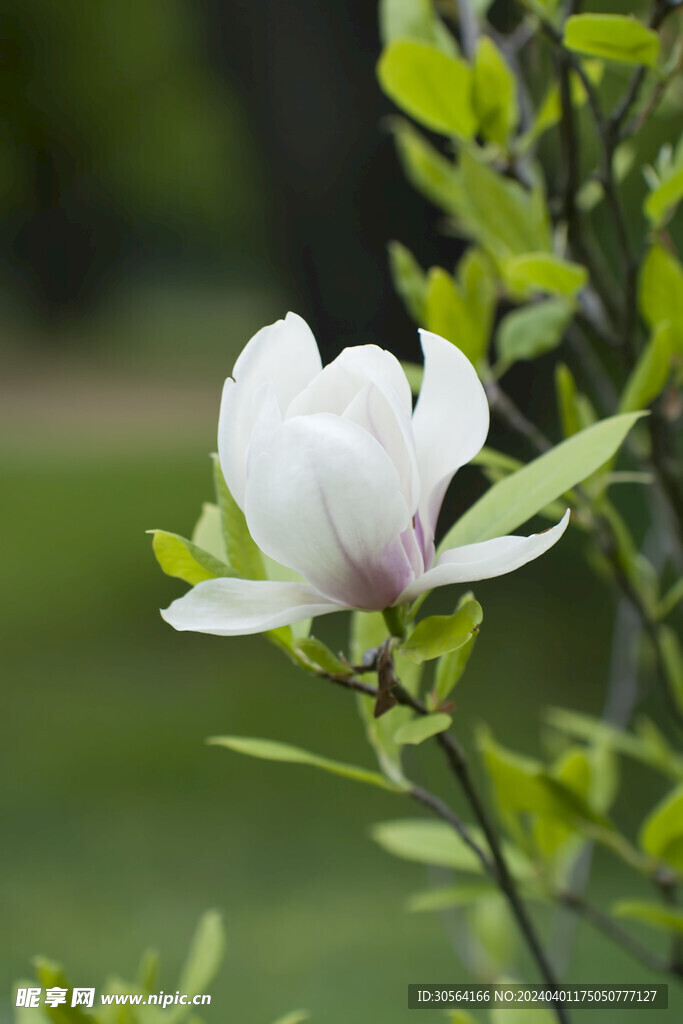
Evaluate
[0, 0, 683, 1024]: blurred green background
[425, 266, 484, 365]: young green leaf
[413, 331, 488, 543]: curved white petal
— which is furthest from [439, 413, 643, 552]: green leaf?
[0, 0, 683, 1024]: blurred green background

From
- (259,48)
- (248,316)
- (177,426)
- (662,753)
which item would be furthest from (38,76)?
(662,753)

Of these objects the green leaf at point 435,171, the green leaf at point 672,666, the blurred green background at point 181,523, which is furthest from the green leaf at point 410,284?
the blurred green background at point 181,523

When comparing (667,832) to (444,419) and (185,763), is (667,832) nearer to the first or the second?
(444,419)

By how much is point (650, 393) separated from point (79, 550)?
1.67m

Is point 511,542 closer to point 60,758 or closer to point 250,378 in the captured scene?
point 250,378

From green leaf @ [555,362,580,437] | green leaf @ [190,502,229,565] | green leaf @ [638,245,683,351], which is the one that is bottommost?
green leaf @ [190,502,229,565]

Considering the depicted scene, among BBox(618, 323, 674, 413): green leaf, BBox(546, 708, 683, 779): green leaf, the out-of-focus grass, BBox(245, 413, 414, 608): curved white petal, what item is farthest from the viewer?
the out-of-focus grass

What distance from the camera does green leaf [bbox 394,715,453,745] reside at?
16 centimetres

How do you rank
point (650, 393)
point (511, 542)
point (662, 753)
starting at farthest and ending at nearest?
point (662, 753) < point (650, 393) < point (511, 542)

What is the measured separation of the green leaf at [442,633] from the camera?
0.16m

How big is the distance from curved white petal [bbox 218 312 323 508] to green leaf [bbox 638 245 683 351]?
0.15 m

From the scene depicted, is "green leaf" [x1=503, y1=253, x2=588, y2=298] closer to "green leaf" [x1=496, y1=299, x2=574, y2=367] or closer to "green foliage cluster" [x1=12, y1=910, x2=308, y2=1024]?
"green leaf" [x1=496, y1=299, x2=574, y2=367]

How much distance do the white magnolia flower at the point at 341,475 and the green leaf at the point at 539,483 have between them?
0.01 metres

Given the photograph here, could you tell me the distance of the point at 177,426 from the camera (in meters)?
1.73
